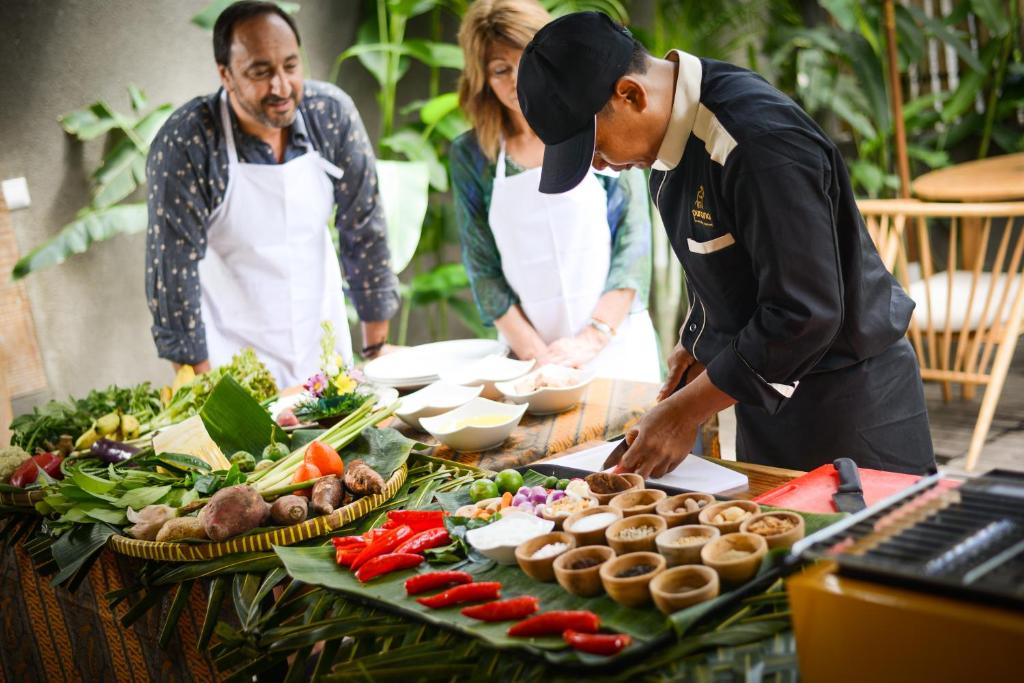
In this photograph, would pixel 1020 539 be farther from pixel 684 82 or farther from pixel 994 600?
pixel 684 82

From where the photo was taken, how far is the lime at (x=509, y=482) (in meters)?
1.78

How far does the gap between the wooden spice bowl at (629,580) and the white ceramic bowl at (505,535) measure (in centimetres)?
19

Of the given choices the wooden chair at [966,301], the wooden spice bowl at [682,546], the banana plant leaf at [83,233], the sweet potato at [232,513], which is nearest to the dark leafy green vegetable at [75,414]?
the sweet potato at [232,513]

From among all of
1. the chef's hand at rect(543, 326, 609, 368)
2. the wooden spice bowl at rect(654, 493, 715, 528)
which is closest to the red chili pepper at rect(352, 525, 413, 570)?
the wooden spice bowl at rect(654, 493, 715, 528)

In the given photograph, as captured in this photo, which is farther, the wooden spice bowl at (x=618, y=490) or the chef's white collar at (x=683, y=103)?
the chef's white collar at (x=683, y=103)

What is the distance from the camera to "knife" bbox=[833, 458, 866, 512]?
1534 millimetres

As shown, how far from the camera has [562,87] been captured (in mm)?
1713

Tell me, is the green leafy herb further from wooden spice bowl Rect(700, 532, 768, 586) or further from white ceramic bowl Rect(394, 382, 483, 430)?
wooden spice bowl Rect(700, 532, 768, 586)

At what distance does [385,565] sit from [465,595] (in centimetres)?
20

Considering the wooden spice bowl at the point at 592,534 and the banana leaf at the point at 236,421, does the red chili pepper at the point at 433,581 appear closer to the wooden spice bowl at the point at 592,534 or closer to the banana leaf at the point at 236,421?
the wooden spice bowl at the point at 592,534

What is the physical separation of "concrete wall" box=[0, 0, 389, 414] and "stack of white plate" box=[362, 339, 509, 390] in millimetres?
2166

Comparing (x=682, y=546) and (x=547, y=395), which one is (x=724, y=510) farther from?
(x=547, y=395)

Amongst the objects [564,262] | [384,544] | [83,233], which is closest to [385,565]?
[384,544]

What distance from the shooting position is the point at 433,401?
2396mm
